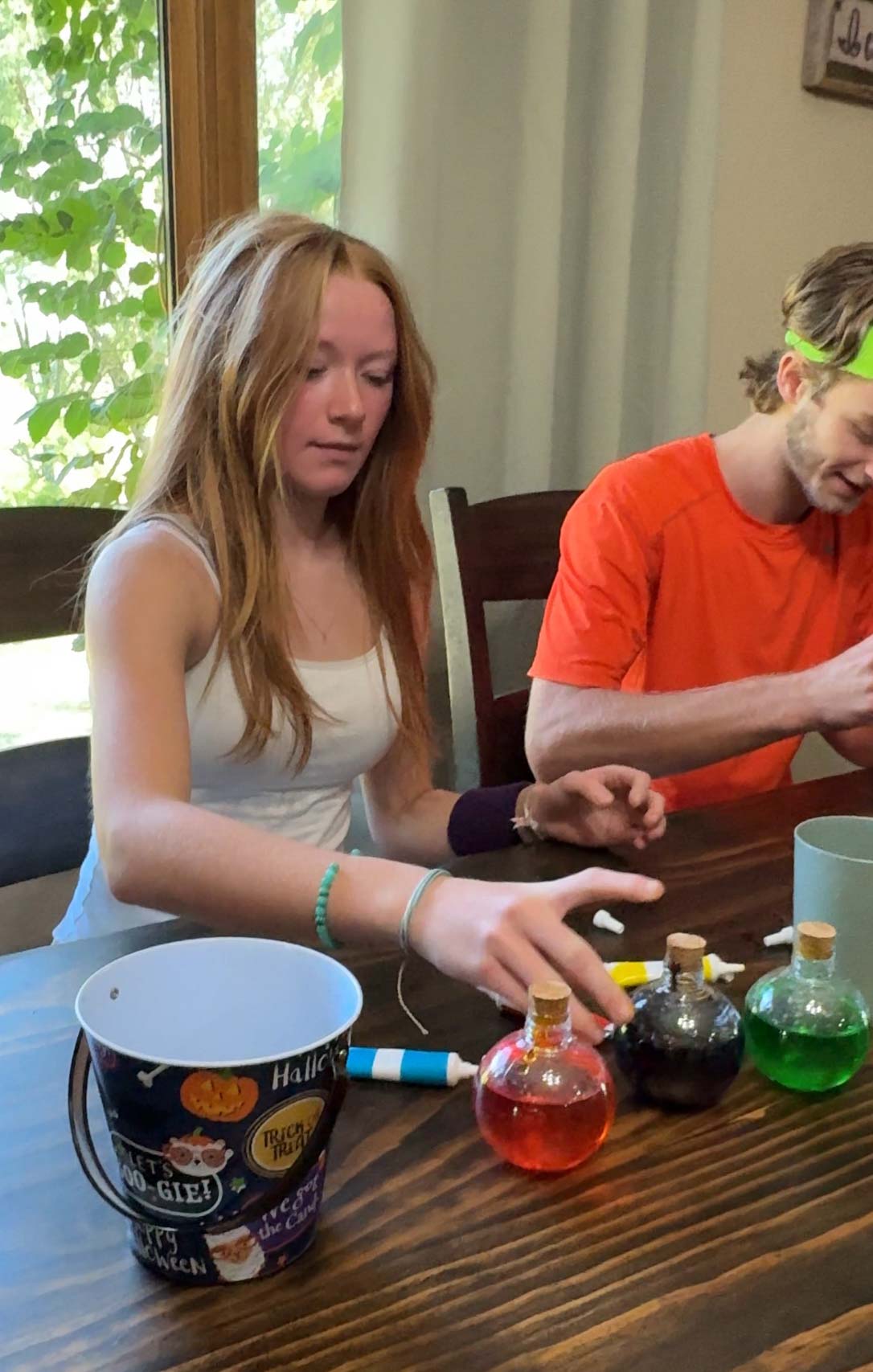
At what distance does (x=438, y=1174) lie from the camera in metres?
0.58

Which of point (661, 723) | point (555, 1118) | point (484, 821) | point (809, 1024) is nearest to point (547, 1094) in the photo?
point (555, 1118)

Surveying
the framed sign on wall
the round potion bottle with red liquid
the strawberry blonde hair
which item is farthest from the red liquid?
the framed sign on wall

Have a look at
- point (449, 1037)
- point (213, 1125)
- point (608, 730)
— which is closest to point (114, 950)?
point (449, 1037)

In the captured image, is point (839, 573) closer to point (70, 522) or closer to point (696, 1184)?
point (70, 522)

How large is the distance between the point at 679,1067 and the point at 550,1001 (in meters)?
0.11

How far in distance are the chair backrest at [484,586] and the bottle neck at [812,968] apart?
90 centimetres

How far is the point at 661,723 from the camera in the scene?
127 centimetres

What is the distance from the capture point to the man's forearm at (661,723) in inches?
47.8

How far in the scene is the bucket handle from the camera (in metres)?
0.49

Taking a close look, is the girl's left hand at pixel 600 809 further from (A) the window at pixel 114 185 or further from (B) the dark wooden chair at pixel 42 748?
(A) the window at pixel 114 185

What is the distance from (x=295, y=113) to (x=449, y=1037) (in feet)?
4.80

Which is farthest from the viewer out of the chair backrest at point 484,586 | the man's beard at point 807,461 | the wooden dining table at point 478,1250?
the chair backrest at point 484,586

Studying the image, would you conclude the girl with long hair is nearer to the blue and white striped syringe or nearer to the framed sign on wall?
the blue and white striped syringe

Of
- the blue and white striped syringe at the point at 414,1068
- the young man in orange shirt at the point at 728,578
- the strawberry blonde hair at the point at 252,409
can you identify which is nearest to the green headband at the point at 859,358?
the young man in orange shirt at the point at 728,578
